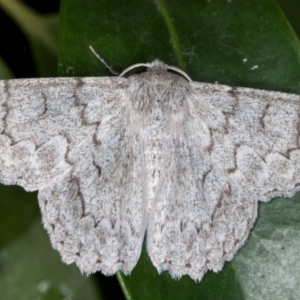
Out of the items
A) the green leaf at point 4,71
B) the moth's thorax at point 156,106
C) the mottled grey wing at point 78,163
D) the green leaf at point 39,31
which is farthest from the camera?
the green leaf at point 39,31

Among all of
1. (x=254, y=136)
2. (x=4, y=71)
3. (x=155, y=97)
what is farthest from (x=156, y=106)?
(x=4, y=71)

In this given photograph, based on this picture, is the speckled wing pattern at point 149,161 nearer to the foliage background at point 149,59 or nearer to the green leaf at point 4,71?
the foliage background at point 149,59

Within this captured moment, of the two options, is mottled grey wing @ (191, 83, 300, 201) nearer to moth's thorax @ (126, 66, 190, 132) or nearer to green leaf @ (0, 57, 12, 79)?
moth's thorax @ (126, 66, 190, 132)

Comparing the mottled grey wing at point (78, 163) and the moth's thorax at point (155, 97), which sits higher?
the moth's thorax at point (155, 97)

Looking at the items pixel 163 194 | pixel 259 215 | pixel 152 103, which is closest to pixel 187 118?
pixel 152 103

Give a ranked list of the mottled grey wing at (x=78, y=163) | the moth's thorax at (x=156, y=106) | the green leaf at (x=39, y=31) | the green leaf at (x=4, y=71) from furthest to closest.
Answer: the green leaf at (x=39, y=31), the green leaf at (x=4, y=71), the moth's thorax at (x=156, y=106), the mottled grey wing at (x=78, y=163)

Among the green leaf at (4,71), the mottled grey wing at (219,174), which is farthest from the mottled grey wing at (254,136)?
the green leaf at (4,71)

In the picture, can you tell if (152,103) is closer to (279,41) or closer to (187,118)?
(187,118)

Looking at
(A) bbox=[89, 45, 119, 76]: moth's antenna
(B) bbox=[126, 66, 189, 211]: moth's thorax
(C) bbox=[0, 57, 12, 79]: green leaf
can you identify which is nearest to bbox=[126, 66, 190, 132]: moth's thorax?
(B) bbox=[126, 66, 189, 211]: moth's thorax
